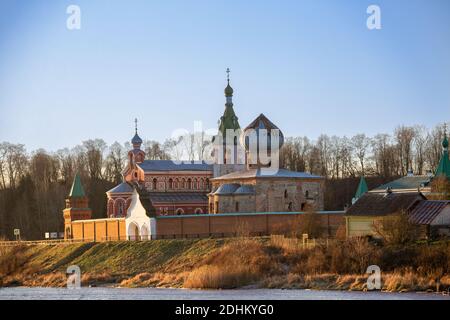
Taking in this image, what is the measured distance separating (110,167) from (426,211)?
4536 cm

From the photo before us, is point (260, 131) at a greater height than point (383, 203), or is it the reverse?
point (260, 131)

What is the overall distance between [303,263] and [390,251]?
3.68m

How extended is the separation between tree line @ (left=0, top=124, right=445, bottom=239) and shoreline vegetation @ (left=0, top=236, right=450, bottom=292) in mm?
21289

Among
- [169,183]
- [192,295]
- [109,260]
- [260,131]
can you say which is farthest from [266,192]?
[192,295]

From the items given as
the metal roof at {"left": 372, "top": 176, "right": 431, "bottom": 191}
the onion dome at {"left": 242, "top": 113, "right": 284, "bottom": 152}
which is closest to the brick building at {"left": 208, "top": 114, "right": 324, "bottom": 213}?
the onion dome at {"left": 242, "top": 113, "right": 284, "bottom": 152}

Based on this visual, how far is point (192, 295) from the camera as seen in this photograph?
41.0 meters

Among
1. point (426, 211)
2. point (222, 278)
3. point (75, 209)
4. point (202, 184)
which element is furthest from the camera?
point (202, 184)

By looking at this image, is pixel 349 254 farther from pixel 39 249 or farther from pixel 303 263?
pixel 39 249

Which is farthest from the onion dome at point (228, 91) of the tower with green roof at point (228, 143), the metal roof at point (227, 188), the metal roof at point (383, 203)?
the metal roof at point (383, 203)

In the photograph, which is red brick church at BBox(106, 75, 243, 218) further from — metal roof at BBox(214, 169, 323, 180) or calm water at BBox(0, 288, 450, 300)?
calm water at BBox(0, 288, 450, 300)

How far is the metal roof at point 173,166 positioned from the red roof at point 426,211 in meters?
26.4

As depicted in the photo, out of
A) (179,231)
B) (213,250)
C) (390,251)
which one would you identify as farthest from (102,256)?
Answer: (390,251)

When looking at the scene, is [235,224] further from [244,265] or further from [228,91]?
[228,91]

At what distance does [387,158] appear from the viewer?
271 ft
